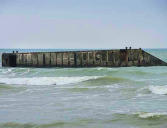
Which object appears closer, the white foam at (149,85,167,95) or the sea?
the sea

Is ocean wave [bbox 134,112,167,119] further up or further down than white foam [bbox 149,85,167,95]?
further up

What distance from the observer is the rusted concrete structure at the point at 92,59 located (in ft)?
141

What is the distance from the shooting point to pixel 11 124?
34.4ft

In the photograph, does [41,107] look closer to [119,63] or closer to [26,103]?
[26,103]

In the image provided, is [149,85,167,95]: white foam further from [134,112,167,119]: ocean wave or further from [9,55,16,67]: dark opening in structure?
[9,55,16,67]: dark opening in structure

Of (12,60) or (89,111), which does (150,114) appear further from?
(12,60)

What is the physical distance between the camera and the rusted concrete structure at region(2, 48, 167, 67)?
42938mm

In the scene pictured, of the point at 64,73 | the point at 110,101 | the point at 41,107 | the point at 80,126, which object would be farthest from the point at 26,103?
the point at 64,73

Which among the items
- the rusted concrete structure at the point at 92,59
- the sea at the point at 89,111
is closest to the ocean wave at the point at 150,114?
the sea at the point at 89,111

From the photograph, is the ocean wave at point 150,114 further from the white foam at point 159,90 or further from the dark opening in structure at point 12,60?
the dark opening in structure at point 12,60

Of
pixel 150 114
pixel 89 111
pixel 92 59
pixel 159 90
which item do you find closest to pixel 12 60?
pixel 92 59

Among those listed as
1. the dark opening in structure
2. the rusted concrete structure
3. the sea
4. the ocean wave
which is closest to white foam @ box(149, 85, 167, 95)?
the sea

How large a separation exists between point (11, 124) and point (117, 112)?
3.05m

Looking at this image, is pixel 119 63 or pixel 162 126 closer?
pixel 162 126
